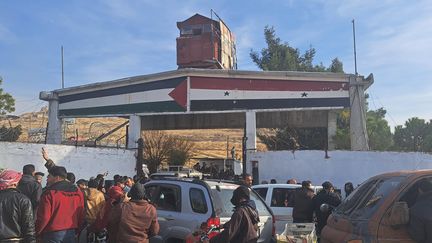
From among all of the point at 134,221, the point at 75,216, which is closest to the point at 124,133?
the point at 75,216

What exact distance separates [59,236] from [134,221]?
988 millimetres

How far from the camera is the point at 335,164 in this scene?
60.7 feet

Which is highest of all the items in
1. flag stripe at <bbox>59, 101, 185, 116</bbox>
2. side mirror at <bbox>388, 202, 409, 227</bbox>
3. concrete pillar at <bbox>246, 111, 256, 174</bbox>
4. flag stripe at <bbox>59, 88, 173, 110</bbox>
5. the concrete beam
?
flag stripe at <bbox>59, 88, 173, 110</bbox>

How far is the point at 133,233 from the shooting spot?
5895mm

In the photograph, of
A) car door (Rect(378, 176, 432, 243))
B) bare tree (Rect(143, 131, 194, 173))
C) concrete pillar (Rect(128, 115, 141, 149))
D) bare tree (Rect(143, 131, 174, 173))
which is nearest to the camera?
car door (Rect(378, 176, 432, 243))

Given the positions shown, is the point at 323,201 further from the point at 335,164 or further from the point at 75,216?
the point at 335,164

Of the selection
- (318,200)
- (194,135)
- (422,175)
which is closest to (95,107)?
(318,200)

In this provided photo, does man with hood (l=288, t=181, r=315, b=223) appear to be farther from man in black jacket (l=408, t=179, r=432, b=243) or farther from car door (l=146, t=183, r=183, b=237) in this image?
man in black jacket (l=408, t=179, r=432, b=243)

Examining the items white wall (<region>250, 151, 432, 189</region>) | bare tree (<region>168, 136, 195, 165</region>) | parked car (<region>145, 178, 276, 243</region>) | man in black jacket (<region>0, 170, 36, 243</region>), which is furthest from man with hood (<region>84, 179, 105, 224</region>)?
bare tree (<region>168, 136, 195, 165</region>)

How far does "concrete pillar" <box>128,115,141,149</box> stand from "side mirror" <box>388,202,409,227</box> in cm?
1888

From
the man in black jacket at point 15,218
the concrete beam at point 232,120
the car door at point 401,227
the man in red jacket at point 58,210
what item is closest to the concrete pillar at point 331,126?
the concrete beam at point 232,120

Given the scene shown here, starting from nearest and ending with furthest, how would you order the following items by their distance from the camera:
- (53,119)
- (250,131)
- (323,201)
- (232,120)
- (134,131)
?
(323,201)
(250,131)
(134,131)
(232,120)
(53,119)

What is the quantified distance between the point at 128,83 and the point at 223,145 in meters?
37.5

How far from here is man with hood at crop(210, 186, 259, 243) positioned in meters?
5.48
